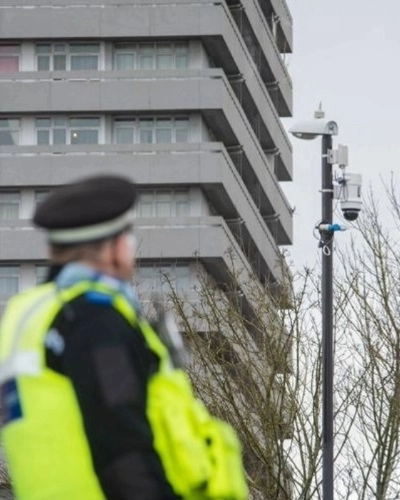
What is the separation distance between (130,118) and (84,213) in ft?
285

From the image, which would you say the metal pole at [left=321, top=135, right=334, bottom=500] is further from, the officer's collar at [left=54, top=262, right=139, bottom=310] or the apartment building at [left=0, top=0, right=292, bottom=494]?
the apartment building at [left=0, top=0, right=292, bottom=494]

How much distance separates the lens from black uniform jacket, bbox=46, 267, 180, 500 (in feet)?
19.1

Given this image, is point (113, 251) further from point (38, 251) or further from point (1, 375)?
point (38, 251)

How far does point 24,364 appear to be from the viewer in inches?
233

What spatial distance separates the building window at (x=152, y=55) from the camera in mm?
93500

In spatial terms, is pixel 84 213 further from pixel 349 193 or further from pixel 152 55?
pixel 152 55

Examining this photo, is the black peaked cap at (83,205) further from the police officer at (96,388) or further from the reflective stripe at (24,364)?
the reflective stripe at (24,364)

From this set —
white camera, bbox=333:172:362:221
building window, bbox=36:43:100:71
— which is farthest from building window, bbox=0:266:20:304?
white camera, bbox=333:172:362:221

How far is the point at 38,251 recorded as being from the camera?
89.1 metres

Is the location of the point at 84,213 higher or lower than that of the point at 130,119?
higher

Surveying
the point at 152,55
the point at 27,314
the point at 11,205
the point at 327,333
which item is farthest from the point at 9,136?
the point at 27,314

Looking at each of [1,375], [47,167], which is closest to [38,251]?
[47,167]

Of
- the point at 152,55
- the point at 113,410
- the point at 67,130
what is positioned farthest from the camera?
the point at 152,55

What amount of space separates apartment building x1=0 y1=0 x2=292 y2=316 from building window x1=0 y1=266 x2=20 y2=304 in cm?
4
